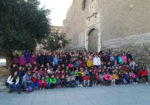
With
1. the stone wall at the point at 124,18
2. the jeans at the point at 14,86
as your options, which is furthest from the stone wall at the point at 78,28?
the jeans at the point at 14,86

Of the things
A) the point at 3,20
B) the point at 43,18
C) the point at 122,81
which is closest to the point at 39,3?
the point at 43,18

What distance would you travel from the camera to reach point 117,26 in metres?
11.3

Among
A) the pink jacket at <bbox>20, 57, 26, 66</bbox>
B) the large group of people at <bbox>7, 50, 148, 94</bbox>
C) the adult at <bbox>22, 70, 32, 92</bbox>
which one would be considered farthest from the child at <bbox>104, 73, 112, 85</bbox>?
the pink jacket at <bbox>20, 57, 26, 66</bbox>

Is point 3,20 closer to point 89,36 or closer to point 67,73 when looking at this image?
point 67,73

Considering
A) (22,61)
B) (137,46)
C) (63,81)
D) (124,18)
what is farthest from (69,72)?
(124,18)

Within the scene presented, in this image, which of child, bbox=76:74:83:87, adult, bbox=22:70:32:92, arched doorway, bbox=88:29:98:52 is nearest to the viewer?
adult, bbox=22:70:32:92

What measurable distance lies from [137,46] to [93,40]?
5.62m

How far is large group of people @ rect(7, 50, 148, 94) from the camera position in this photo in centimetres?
661

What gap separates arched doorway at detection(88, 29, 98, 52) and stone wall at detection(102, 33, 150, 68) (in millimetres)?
2635

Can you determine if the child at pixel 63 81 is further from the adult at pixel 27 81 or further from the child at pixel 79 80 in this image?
the adult at pixel 27 81

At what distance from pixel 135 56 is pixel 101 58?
2.70 meters

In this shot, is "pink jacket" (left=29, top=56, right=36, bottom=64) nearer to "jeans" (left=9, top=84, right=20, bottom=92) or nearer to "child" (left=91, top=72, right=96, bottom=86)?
"jeans" (left=9, top=84, right=20, bottom=92)

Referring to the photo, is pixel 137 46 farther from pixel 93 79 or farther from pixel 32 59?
pixel 32 59

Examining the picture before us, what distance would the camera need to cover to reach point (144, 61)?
29.7 feet
